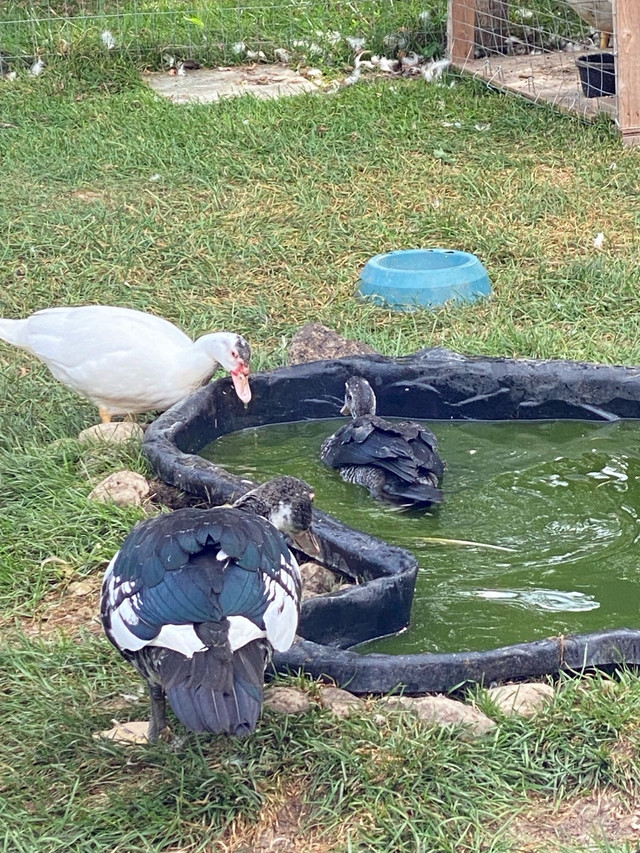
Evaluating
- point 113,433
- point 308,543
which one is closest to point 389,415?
point 113,433

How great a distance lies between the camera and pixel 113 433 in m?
4.82

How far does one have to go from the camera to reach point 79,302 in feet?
21.2

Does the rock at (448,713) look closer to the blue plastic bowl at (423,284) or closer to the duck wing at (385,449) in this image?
the duck wing at (385,449)

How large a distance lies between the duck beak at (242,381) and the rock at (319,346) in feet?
1.94

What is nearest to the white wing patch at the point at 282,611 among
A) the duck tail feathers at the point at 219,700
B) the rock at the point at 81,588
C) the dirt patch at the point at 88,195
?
the duck tail feathers at the point at 219,700

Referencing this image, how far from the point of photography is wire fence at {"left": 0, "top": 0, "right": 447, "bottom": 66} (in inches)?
393

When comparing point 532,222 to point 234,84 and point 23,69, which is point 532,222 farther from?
point 23,69

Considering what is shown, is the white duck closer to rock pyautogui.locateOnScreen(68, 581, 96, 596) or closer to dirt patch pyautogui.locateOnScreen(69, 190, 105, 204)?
rock pyautogui.locateOnScreen(68, 581, 96, 596)

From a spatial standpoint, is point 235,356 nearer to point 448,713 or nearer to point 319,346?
point 319,346

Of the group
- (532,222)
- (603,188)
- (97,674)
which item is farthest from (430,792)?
(603,188)

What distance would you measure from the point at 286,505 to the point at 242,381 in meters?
1.27

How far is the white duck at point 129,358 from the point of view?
4.89 meters

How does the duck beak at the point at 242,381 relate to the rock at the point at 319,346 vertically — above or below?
above

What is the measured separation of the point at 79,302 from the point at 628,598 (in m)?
3.65
